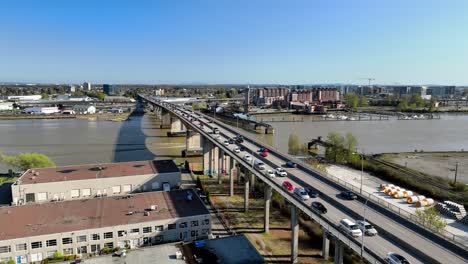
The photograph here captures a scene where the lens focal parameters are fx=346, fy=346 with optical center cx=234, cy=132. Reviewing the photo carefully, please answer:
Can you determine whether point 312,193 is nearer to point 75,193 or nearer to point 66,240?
point 66,240

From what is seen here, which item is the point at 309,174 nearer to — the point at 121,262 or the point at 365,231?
the point at 365,231

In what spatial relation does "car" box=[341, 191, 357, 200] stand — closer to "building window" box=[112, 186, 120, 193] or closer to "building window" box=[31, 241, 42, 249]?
"building window" box=[31, 241, 42, 249]

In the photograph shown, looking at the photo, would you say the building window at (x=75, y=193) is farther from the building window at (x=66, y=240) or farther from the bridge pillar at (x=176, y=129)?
the bridge pillar at (x=176, y=129)

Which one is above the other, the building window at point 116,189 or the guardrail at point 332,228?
the guardrail at point 332,228

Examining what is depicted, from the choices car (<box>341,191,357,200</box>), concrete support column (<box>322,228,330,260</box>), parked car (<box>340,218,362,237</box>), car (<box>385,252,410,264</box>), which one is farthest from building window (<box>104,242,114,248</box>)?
car (<box>385,252,410,264</box>)

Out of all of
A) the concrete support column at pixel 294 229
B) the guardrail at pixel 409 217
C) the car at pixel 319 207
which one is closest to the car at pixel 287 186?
the concrete support column at pixel 294 229
